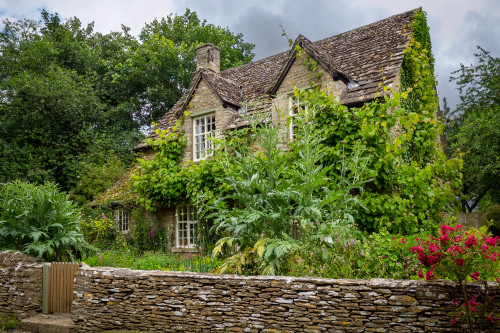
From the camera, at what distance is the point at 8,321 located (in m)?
8.48

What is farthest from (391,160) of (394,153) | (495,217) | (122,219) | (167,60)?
(167,60)

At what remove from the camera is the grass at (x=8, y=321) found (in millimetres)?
8268

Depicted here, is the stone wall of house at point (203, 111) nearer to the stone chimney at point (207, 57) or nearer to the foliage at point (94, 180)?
the stone chimney at point (207, 57)

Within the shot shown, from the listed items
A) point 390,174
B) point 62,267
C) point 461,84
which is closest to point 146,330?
point 62,267

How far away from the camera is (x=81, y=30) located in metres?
29.7

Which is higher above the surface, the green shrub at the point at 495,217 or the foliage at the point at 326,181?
the foliage at the point at 326,181

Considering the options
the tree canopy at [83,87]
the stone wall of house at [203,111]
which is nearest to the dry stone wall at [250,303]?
the stone wall of house at [203,111]

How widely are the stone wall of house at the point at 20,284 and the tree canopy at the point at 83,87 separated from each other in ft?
38.9


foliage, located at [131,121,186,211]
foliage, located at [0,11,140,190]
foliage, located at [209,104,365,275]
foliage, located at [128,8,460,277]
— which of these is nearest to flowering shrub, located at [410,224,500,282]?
foliage, located at [128,8,460,277]

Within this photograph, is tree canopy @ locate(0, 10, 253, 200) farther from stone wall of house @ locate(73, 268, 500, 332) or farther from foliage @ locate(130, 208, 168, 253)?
stone wall of house @ locate(73, 268, 500, 332)

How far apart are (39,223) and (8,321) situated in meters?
2.34

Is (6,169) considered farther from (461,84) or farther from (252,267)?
(461,84)

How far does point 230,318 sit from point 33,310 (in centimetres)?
531

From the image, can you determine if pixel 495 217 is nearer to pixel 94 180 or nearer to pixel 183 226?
pixel 183 226
